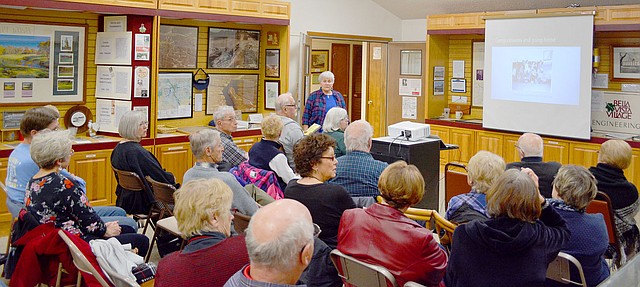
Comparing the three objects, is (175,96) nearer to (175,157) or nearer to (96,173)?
(175,157)


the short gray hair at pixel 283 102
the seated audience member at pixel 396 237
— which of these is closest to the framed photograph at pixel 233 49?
the short gray hair at pixel 283 102

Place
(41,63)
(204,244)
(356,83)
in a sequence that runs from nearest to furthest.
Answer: (204,244), (41,63), (356,83)

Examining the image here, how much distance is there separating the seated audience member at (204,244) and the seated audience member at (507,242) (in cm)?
105

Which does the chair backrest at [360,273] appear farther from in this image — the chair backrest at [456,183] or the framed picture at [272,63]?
the framed picture at [272,63]

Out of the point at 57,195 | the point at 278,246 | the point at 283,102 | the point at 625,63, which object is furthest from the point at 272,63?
the point at 278,246

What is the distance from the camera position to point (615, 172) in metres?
4.84

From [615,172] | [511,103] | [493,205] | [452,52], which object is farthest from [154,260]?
[452,52]

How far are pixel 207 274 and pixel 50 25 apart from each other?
5413 mm

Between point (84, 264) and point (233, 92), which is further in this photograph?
point (233, 92)

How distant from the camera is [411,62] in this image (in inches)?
440

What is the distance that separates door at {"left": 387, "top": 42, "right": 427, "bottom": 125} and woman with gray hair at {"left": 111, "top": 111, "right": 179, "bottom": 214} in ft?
21.0

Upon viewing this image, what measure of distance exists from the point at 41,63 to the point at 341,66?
6619mm

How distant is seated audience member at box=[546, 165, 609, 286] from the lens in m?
3.46

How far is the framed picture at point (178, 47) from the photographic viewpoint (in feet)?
26.6
